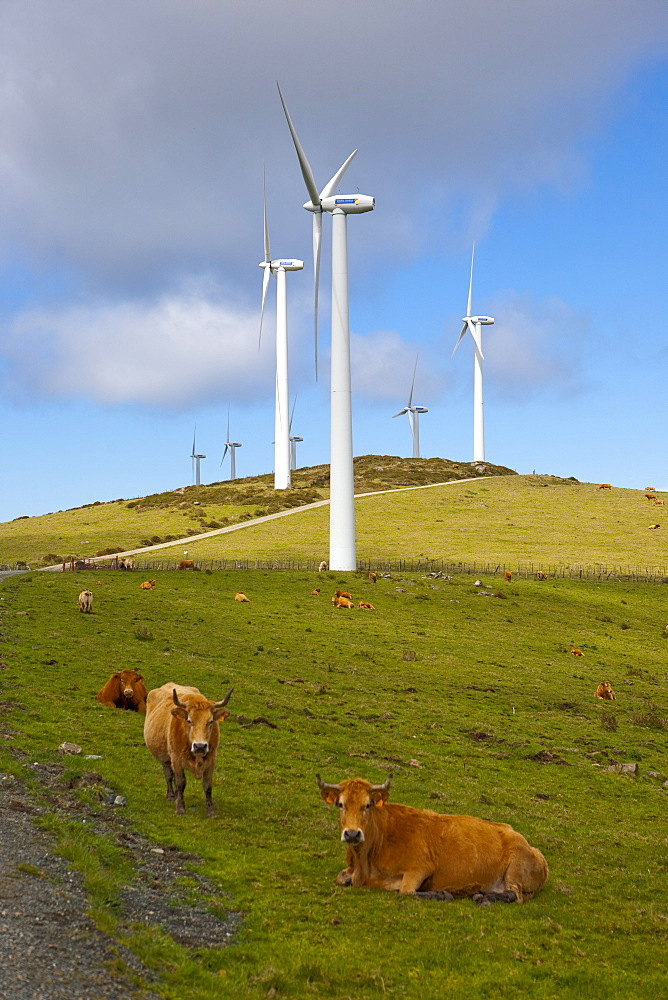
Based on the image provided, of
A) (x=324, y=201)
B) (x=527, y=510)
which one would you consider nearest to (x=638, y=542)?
(x=527, y=510)

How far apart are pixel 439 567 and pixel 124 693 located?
1861 inches

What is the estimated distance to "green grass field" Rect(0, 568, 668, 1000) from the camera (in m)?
10.3

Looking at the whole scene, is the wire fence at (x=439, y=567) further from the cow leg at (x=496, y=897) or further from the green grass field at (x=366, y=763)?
the cow leg at (x=496, y=897)

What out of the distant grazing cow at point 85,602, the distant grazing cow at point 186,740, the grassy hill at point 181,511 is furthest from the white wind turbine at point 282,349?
the distant grazing cow at point 186,740

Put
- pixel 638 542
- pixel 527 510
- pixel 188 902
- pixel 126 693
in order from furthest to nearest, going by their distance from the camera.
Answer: pixel 527 510, pixel 638 542, pixel 126 693, pixel 188 902

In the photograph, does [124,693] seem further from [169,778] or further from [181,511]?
[181,511]

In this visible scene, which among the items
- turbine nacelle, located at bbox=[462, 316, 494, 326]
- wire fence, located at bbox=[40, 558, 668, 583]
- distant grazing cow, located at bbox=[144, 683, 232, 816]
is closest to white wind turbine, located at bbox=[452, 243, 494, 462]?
turbine nacelle, located at bbox=[462, 316, 494, 326]

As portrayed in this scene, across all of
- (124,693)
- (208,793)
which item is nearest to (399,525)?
(124,693)

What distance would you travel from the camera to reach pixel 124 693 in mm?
22453

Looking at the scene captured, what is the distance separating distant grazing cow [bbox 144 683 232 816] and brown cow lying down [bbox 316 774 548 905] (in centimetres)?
302

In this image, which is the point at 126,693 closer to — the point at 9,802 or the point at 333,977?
the point at 9,802

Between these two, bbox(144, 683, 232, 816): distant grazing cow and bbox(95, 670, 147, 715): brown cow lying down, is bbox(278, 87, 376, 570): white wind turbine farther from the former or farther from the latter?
bbox(144, 683, 232, 816): distant grazing cow

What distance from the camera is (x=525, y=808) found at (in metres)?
18.3

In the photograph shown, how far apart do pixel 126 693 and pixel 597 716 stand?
16.2 meters
